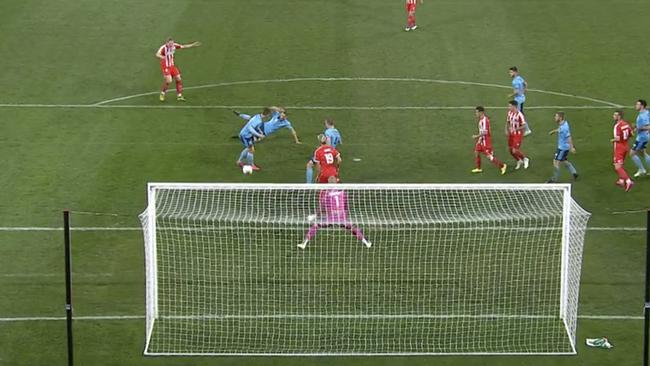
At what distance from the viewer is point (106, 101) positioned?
117 ft

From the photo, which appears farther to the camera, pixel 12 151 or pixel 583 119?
pixel 583 119

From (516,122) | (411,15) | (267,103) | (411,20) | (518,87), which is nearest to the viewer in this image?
(516,122)

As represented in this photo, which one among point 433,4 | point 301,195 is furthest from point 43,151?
point 433,4

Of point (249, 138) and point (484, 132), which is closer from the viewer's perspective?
point (484, 132)

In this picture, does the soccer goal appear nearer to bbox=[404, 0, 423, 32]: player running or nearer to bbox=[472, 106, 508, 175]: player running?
bbox=[472, 106, 508, 175]: player running

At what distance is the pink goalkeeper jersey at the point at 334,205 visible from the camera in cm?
2494

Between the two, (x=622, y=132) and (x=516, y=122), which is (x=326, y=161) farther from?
(x=622, y=132)

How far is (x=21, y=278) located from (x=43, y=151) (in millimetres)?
8035

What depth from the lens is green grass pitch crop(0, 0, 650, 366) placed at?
2366 centimetres

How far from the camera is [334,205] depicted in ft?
82.9

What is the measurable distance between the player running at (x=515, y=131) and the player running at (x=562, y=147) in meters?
1.04


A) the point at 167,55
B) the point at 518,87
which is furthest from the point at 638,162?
the point at 167,55

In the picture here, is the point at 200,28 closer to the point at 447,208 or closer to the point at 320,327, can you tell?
the point at 447,208

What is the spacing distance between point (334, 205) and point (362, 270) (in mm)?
1437
